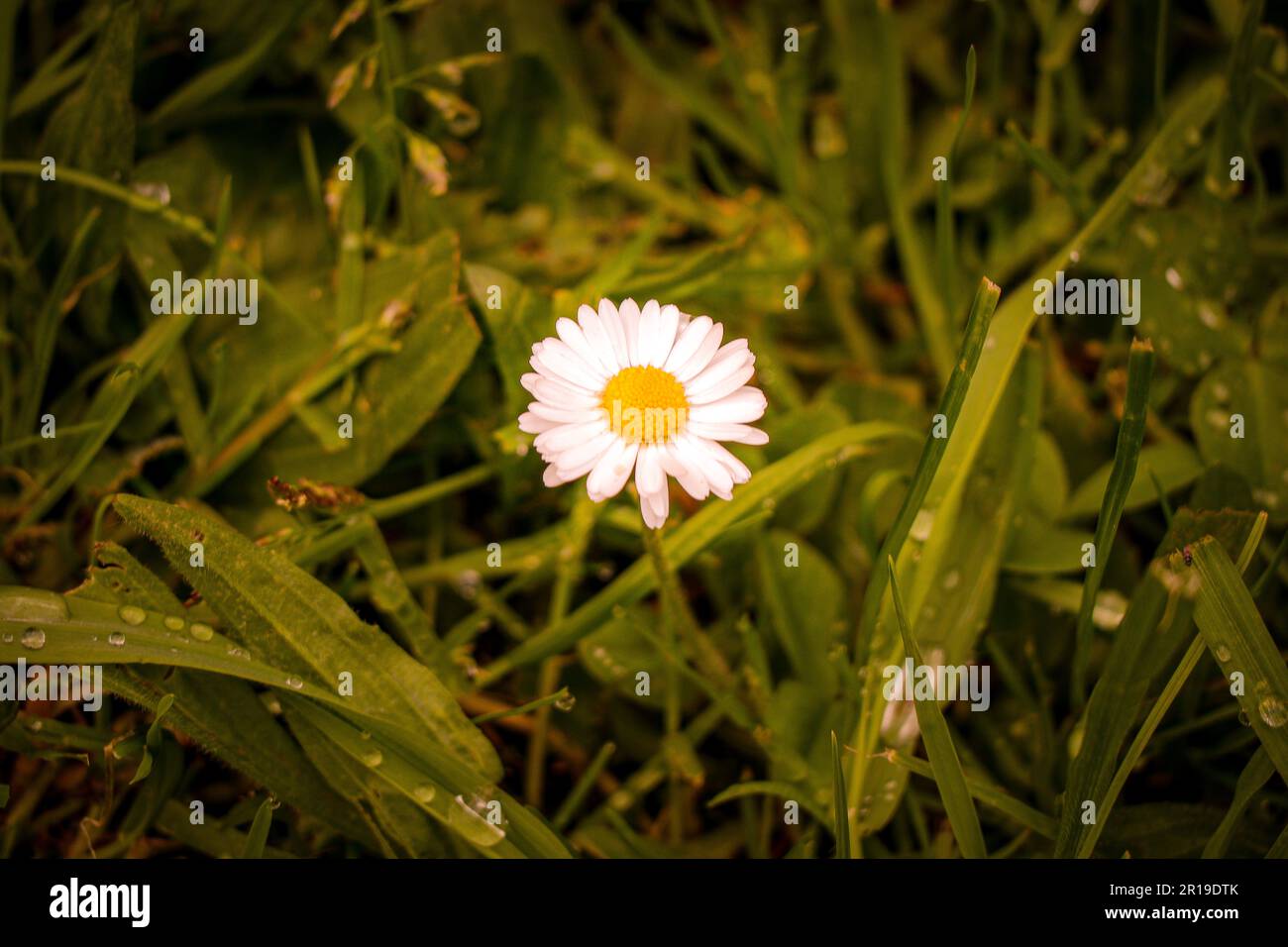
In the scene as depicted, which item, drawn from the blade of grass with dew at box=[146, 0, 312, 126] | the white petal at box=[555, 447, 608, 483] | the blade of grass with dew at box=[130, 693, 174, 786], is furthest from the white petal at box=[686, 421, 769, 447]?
the blade of grass with dew at box=[146, 0, 312, 126]

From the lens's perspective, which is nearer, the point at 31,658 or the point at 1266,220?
the point at 31,658

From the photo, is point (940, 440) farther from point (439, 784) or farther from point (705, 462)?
point (439, 784)

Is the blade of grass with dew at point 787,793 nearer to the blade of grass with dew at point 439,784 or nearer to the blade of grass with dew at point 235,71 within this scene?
the blade of grass with dew at point 439,784

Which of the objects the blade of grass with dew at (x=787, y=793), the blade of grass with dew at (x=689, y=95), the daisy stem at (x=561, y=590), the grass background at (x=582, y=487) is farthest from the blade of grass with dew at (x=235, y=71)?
the blade of grass with dew at (x=787, y=793)

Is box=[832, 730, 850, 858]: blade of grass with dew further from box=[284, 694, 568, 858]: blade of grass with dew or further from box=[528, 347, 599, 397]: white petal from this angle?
box=[528, 347, 599, 397]: white petal

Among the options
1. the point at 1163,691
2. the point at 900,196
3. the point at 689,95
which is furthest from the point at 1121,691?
the point at 689,95

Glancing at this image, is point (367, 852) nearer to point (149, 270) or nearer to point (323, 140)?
point (149, 270)
